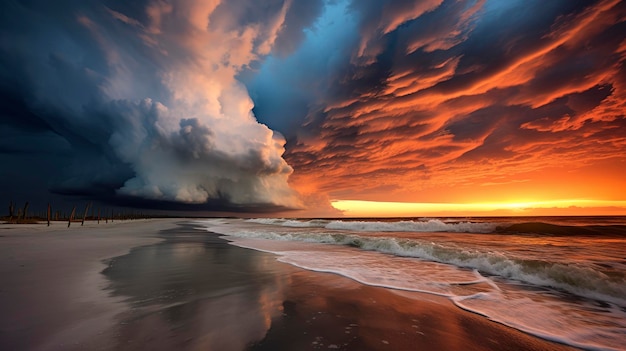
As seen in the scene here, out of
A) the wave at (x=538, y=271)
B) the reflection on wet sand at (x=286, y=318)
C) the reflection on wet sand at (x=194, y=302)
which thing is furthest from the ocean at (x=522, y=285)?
the reflection on wet sand at (x=194, y=302)

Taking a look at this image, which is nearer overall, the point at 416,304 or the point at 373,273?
the point at 416,304

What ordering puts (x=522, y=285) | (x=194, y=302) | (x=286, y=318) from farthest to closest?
(x=522, y=285)
(x=194, y=302)
(x=286, y=318)

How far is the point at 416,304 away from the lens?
5562mm

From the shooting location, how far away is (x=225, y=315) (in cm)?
458

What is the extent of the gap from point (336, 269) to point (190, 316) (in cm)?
570

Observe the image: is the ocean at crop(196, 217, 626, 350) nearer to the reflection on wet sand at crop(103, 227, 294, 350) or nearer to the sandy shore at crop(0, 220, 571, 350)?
the sandy shore at crop(0, 220, 571, 350)

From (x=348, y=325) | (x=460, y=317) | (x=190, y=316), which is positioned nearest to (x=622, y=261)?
(x=460, y=317)

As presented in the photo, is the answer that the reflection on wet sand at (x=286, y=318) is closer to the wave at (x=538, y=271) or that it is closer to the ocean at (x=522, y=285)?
the ocean at (x=522, y=285)

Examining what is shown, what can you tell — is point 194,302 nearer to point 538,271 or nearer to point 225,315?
point 225,315

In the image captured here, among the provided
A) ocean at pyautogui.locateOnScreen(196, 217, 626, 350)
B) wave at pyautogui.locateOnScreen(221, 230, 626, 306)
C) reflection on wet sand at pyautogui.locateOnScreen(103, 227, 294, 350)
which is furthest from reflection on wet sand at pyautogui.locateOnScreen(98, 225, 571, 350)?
wave at pyautogui.locateOnScreen(221, 230, 626, 306)

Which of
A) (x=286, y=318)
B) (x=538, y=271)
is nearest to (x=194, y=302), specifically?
(x=286, y=318)

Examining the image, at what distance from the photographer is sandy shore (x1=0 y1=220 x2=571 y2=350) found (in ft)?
11.7

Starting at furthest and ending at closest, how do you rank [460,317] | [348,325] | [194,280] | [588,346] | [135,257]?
1. [135,257]
2. [194,280]
3. [460,317]
4. [348,325]
5. [588,346]

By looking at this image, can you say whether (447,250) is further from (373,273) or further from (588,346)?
(588,346)
